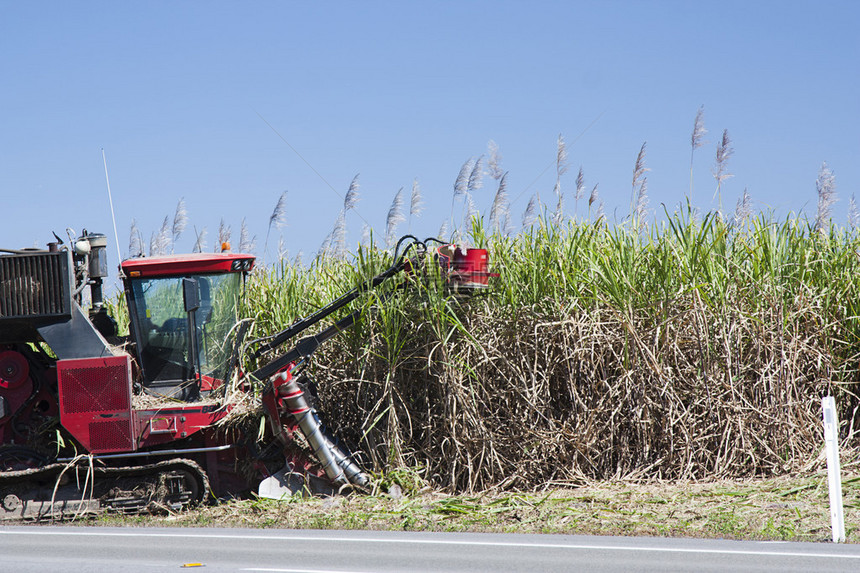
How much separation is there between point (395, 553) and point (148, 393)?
3.34m

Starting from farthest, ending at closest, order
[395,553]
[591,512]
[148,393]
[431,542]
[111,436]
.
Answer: [148,393] < [111,436] < [591,512] < [431,542] < [395,553]

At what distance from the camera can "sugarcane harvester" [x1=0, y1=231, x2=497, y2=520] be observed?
23.3 ft

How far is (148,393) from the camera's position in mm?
7410

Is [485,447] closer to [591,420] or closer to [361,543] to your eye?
[591,420]

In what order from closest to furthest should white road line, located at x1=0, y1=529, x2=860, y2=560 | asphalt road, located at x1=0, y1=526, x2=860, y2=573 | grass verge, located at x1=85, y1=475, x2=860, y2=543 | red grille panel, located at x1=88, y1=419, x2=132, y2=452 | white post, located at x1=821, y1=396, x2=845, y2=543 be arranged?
1. asphalt road, located at x1=0, y1=526, x2=860, y2=573
2. white road line, located at x1=0, y1=529, x2=860, y2=560
3. white post, located at x1=821, y1=396, x2=845, y2=543
4. grass verge, located at x1=85, y1=475, x2=860, y2=543
5. red grille panel, located at x1=88, y1=419, x2=132, y2=452

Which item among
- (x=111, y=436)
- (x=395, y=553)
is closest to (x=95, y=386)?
(x=111, y=436)

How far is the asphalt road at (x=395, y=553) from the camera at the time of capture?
15.4 feet

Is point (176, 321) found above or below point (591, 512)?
above

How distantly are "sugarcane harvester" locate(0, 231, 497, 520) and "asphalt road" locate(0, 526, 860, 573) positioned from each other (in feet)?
3.44

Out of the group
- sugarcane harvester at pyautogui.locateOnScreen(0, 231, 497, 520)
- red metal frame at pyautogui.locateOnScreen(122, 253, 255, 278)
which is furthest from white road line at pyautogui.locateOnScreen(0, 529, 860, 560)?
red metal frame at pyautogui.locateOnScreen(122, 253, 255, 278)

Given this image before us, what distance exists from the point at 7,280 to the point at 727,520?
6242 mm

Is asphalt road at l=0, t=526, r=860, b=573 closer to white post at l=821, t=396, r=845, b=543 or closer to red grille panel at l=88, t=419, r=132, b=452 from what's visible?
white post at l=821, t=396, r=845, b=543

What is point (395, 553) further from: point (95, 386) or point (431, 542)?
point (95, 386)

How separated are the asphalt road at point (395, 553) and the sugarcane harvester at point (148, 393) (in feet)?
3.44
